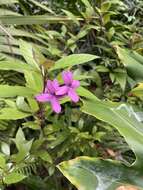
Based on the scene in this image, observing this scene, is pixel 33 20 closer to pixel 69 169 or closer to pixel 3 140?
pixel 3 140

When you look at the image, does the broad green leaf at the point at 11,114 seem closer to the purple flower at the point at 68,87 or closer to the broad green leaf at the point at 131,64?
the purple flower at the point at 68,87

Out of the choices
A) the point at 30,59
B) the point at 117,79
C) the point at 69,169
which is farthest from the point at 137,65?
the point at 69,169

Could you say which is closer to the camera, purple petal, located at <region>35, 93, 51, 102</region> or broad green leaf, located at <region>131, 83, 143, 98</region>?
purple petal, located at <region>35, 93, 51, 102</region>

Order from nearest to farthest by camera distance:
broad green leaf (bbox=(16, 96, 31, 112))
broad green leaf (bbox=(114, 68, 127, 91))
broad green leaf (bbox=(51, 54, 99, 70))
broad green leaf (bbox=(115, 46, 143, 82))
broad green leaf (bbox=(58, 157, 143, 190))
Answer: broad green leaf (bbox=(58, 157, 143, 190)) → broad green leaf (bbox=(51, 54, 99, 70)) → broad green leaf (bbox=(16, 96, 31, 112)) → broad green leaf (bbox=(115, 46, 143, 82)) → broad green leaf (bbox=(114, 68, 127, 91))

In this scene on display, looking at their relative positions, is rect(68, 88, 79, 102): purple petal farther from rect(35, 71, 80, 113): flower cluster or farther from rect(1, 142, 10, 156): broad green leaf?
rect(1, 142, 10, 156): broad green leaf

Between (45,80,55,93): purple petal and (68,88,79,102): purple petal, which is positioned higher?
(45,80,55,93): purple petal

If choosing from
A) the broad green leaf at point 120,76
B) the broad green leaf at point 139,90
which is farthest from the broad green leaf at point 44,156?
the broad green leaf at point 120,76

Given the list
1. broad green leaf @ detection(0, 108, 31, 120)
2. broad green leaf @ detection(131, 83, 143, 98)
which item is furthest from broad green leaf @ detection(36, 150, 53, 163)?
broad green leaf @ detection(131, 83, 143, 98)
